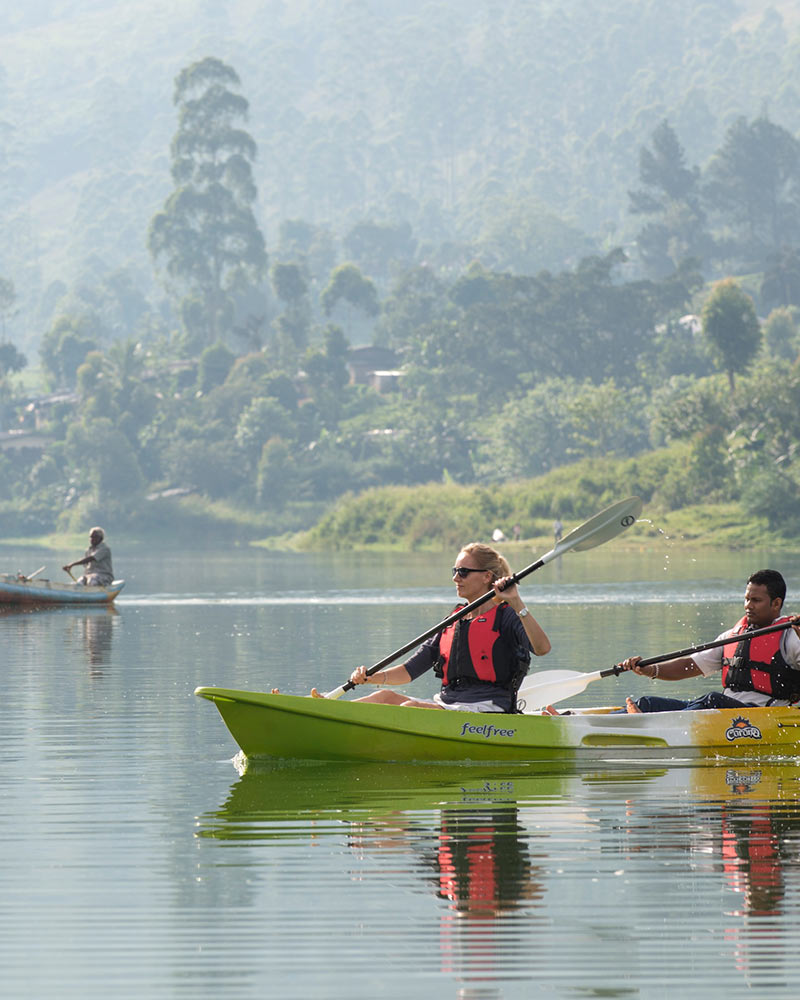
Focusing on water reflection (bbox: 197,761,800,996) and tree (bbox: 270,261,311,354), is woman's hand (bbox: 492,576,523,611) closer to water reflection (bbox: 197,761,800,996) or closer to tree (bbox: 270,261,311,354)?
water reflection (bbox: 197,761,800,996)

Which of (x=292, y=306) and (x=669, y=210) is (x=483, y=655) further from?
(x=669, y=210)

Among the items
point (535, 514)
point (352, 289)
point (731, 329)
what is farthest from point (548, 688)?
point (352, 289)

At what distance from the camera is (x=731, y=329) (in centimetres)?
8188

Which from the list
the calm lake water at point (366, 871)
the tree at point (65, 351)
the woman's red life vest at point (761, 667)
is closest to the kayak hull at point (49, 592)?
the calm lake water at point (366, 871)

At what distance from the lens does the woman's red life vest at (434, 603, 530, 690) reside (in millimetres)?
12703

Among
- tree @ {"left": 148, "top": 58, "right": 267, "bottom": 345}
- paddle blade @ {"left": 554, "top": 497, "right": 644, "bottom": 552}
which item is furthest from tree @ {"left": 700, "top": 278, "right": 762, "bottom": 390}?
paddle blade @ {"left": 554, "top": 497, "right": 644, "bottom": 552}

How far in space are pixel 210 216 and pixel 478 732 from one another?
143 m

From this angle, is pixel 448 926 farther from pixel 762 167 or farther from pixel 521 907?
pixel 762 167

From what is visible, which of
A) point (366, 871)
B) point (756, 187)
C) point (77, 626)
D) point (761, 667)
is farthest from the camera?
point (756, 187)

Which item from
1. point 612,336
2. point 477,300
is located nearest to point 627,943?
point 612,336

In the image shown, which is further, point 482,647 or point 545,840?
point 482,647

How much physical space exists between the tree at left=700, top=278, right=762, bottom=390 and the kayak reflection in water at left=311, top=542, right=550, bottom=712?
70.6 metres

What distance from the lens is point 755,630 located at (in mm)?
12883

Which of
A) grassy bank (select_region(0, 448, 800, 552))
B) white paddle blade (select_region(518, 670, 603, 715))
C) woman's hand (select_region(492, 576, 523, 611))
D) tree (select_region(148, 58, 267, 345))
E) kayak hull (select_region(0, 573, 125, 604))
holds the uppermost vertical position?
tree (select_region(148, 58, 267, 345))
